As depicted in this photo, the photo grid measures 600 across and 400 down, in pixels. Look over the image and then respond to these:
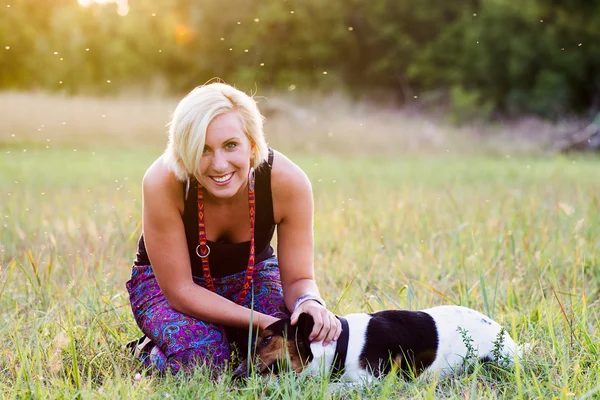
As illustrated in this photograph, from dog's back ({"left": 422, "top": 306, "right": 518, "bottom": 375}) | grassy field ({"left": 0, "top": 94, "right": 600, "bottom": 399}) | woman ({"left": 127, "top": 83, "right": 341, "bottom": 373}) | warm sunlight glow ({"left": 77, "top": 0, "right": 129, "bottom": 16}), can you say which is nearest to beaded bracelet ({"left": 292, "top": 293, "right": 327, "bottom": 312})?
woman ({"left": 127, "top": 83, "right": 341, "bottom": 373})

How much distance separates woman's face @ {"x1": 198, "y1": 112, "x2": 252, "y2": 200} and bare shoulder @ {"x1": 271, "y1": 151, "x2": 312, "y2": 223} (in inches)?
9.5

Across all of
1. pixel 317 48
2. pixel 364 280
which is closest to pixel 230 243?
pixel 364 280

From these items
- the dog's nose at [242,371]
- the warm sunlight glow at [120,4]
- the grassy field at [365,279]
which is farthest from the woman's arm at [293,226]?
the warm sunlight glow at [120,4]

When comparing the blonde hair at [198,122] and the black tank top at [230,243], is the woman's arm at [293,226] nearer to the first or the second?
the black tank top at [230,243]

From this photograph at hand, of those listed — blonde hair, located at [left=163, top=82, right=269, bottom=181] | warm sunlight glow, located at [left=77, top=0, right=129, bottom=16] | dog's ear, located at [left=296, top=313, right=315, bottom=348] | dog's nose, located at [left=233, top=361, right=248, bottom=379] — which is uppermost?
warm sunlight glow, located at [left=77, top=0, right=129, bottom=16]

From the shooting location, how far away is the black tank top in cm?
332

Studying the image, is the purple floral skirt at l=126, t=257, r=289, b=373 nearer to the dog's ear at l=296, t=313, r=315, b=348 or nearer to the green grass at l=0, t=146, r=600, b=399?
the green grass at l=0, t=146, r=600, b=399

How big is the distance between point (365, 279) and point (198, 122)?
177 centimetres

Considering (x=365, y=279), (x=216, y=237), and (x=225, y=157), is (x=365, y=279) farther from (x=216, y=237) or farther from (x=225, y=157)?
(x=225, y=157)

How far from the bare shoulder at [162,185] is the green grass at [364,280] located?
675mm

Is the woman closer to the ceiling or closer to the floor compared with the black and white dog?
closer to the ceiling

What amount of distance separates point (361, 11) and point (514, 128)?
10.2 meters

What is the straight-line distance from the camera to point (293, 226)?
3.42m

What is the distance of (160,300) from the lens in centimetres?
345
